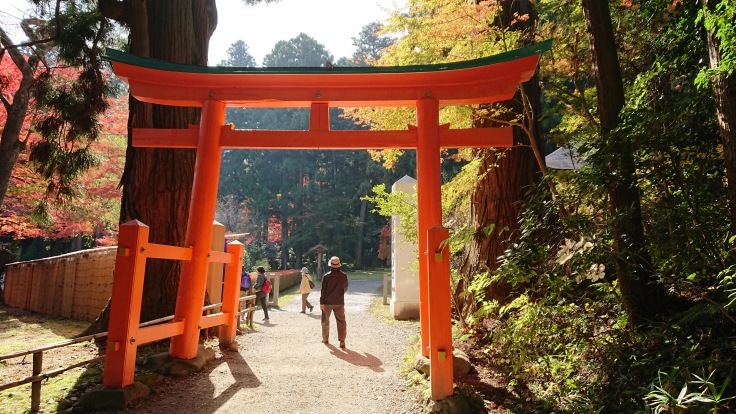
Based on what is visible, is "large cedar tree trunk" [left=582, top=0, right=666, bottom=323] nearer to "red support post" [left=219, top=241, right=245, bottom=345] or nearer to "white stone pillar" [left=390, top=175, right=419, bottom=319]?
"red support post" [left=219, top=241, right=245, bottom=345]

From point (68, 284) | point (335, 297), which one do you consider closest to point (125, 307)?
point (335, 297)

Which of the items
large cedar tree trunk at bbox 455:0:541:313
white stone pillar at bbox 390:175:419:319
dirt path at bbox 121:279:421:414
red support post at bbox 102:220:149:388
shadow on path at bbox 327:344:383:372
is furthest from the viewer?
white stone pillar at bbox 390:175:419:319

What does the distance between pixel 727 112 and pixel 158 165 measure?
657 centimetres

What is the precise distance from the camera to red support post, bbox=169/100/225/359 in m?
5.34

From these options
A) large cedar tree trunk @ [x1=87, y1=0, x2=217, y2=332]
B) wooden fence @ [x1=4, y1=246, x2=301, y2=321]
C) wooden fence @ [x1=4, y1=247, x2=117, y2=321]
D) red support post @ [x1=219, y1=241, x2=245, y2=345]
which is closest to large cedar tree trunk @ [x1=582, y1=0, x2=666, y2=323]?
red support post @ [x1=219, y1=241, x2=245, y2=345]

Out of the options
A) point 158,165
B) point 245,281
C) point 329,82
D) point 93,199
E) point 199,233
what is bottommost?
point 245,281

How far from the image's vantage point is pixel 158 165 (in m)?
6.89

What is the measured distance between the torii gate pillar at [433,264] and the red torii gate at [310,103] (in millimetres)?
13

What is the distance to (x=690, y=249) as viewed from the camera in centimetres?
350

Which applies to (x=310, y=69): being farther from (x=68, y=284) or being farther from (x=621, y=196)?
(x=68, y=284)

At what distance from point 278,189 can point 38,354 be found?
29580 mm

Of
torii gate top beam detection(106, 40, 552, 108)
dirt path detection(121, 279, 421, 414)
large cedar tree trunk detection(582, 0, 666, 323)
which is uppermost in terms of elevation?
torii gate top beam detection(106, 40, 552, 108)

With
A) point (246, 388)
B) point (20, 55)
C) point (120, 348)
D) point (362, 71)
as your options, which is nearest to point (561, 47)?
point (362, 71)

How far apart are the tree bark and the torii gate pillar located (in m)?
2.20
